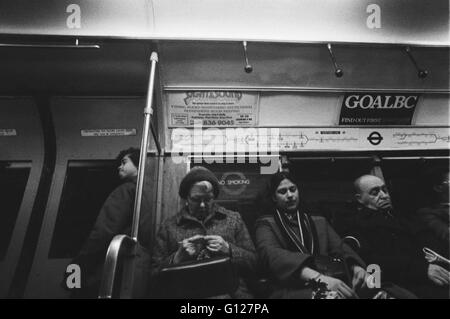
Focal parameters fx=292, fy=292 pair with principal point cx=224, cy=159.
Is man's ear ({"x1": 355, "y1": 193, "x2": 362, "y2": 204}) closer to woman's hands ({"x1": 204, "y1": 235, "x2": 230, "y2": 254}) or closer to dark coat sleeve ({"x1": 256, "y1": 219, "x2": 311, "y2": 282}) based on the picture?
dark coat sleeve ({"x1": 256, "y1": 219, "x2": 311, "y2": 282})

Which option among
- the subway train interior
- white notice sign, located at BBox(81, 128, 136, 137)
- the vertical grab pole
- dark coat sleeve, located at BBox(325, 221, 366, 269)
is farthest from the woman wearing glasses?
white notice sign, located at BBox(81, 128, 136, 137)

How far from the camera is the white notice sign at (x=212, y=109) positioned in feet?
9.17

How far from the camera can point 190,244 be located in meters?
1.89

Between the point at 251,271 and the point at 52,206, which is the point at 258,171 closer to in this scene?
the point at 251,271

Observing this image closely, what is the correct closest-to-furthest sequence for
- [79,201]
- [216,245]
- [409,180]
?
[216,245] → [79,201] → [409,180]

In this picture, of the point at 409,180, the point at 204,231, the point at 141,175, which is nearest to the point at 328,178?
the point at 409,180

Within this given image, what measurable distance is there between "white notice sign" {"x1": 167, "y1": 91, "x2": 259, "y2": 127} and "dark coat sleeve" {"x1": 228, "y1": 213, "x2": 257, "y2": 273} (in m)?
1.15

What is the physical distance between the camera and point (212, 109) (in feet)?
9.33

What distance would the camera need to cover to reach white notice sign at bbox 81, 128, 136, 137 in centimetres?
302

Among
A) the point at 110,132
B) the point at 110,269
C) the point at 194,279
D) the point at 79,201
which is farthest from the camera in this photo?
the point at 110,132

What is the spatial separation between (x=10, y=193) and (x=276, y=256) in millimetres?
2567

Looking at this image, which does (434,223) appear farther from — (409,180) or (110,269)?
(110,269)

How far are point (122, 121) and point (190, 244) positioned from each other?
1705mm
